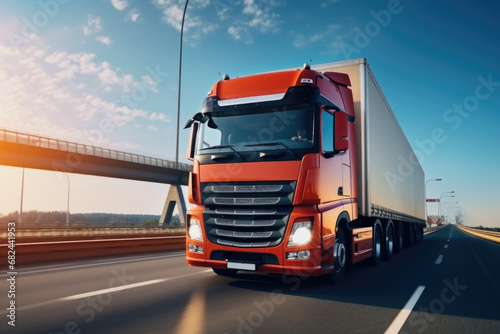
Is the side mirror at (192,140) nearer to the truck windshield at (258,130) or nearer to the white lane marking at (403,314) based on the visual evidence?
the truck windshield at (258,130)

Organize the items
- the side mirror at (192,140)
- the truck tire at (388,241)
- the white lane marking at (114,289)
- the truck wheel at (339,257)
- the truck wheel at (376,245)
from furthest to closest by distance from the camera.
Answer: the truck tire at (388,241), the truck wheel at (376,245), the side mirror at (192,140), the truck wheel at (339,257), the white lane marking at (114,289)

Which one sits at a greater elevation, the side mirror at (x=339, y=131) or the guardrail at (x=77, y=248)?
the side mirror at (x=339, y=131)

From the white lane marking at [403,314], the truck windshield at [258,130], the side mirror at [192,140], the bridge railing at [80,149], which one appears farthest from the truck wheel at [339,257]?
the bridge railing at [80,149]

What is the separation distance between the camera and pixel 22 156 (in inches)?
1273

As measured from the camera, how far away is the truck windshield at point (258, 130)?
6.44 meters

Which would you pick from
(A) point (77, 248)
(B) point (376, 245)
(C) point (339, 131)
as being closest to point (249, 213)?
(C) point (339, 131)

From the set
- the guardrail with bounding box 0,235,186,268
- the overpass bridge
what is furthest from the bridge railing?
the guardrail with bounding box 0,235,186,268

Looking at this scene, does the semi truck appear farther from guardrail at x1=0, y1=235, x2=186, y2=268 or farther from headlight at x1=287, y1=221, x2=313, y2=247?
guardrail at x1=0, y1=235, x2=186, y2=268

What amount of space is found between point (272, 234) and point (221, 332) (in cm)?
218

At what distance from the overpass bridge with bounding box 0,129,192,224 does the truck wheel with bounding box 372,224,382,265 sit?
29632 mm

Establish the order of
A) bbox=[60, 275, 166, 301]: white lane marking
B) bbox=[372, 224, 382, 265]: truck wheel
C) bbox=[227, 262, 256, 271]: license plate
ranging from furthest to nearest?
bbox=[372, 224, 382, 265]: truck wheel, bbox=[227, 262, 256, 271]: license plate, bbox=[60, 275, 166, 301]: white lane marking

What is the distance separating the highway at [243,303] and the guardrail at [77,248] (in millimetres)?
1256

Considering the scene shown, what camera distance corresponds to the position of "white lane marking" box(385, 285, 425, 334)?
4.39 metres

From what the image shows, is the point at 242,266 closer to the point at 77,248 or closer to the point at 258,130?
the point at 258,130
